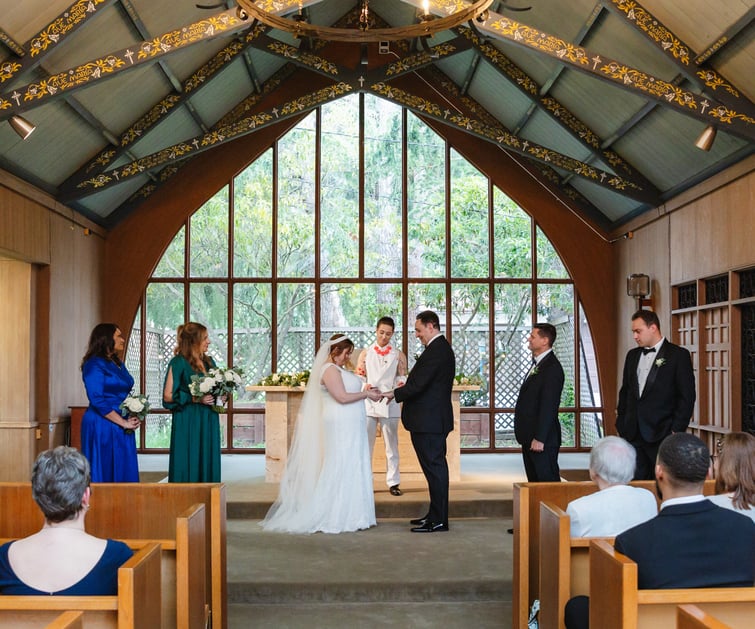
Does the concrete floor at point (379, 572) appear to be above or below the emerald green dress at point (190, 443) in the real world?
below

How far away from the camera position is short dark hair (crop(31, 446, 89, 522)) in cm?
249

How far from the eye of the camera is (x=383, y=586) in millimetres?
4980

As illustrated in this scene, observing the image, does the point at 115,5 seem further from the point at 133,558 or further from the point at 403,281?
the point at 133,558

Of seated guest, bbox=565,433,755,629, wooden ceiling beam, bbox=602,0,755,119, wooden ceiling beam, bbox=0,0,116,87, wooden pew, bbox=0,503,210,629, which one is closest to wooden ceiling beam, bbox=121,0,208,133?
wooden ceiling beam, bbox=0,0,116,87

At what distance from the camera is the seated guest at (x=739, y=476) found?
3.07 m

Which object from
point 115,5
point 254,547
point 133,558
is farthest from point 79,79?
point 133,558

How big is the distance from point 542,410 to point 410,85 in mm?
6567

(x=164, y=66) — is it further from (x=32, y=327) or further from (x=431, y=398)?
(x=431, y=398)

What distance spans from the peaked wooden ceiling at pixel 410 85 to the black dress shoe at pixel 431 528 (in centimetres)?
356

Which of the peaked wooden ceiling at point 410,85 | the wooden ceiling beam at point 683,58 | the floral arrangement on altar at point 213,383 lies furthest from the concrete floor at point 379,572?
the wooden ceiling beam at point 683,58

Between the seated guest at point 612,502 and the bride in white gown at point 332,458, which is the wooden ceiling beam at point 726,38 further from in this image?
the seated guest at point 612,502

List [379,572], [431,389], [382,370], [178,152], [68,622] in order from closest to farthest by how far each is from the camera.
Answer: [68,622], [379,572], [431,389], [382,370], [178,152]

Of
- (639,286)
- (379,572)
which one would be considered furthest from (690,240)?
(379,572)

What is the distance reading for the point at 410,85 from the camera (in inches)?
441
